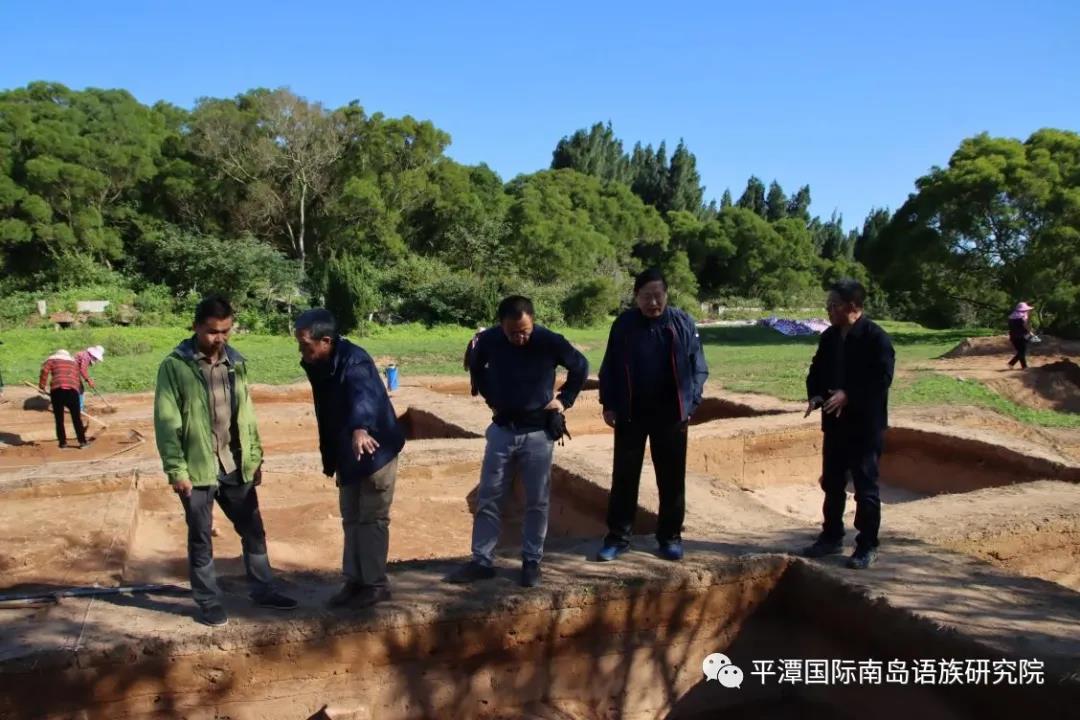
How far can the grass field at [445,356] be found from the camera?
11.6m

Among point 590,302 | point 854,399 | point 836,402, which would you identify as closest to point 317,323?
point 836,402

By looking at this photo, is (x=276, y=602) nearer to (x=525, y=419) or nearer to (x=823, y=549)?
(x=525, y=419)

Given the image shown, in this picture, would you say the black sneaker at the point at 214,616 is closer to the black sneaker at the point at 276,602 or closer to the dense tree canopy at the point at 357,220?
the black sneaker at the point at 276,602

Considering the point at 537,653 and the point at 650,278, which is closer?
the point at 537,653

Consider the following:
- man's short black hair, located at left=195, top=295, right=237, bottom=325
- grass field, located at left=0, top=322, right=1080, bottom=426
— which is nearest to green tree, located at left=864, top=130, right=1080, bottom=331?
grass field, located at left=0, top=322, right=1080, bottom=426

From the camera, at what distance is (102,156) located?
27984mm

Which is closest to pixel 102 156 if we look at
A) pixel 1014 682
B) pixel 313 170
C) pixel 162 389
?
pixel 313 170

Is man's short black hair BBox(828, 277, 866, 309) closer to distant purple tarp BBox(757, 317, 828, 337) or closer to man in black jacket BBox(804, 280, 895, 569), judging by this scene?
man in black jacket BBox(804, 280, 895, 569)

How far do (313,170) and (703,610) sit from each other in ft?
93.8

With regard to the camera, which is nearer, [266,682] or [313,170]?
[266,682]

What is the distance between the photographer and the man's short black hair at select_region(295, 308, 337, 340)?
128 inches

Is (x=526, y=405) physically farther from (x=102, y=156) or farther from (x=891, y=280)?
(x=102, y=156)

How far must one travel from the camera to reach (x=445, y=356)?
1811cm

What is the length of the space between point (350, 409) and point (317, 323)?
1.24ft
